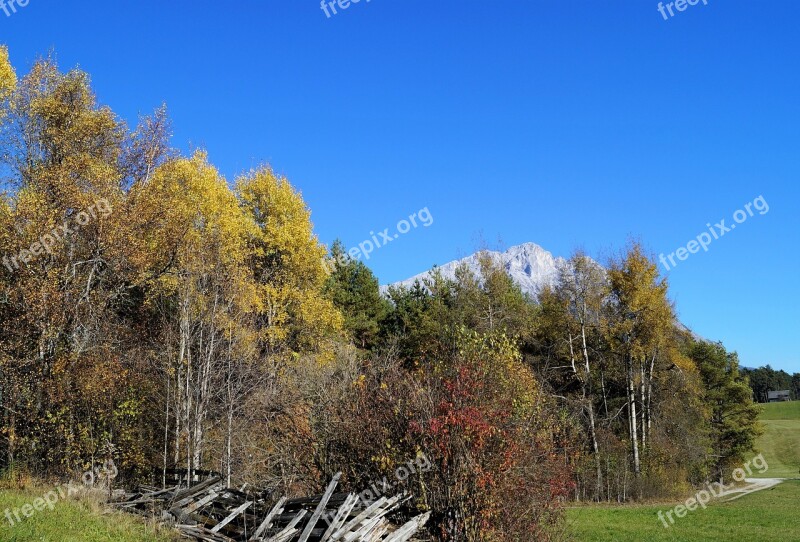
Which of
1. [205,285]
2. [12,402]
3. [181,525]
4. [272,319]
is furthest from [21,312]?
[272,319]

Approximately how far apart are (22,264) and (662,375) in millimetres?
35967

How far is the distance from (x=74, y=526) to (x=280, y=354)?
71.0ft

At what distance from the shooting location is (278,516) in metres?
11.8

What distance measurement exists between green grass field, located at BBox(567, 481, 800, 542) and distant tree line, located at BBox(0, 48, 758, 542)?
6.96 ft

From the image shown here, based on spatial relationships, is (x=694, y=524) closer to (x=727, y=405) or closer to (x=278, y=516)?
(x=278, y=516)

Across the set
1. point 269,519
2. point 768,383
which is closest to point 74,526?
point 269,519

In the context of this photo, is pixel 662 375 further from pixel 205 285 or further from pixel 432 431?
pixel 432 431

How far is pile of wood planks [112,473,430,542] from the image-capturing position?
1098 centimetres

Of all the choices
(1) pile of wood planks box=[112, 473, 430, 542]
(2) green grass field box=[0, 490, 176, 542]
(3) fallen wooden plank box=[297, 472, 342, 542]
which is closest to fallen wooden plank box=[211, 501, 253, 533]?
(1) pile of wood planks box=[112, 473, 430, 542]

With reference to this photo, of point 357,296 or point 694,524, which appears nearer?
point 694,524

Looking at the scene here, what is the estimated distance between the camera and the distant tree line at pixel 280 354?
42.7 feet

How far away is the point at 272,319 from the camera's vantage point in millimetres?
34531

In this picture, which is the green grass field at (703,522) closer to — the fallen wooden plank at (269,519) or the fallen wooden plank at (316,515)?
the fallen wooden plank at (316,515)

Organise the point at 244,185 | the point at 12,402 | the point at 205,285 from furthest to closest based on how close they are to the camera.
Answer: the point at 244,185, the point at 205,285, the point at 12,402
